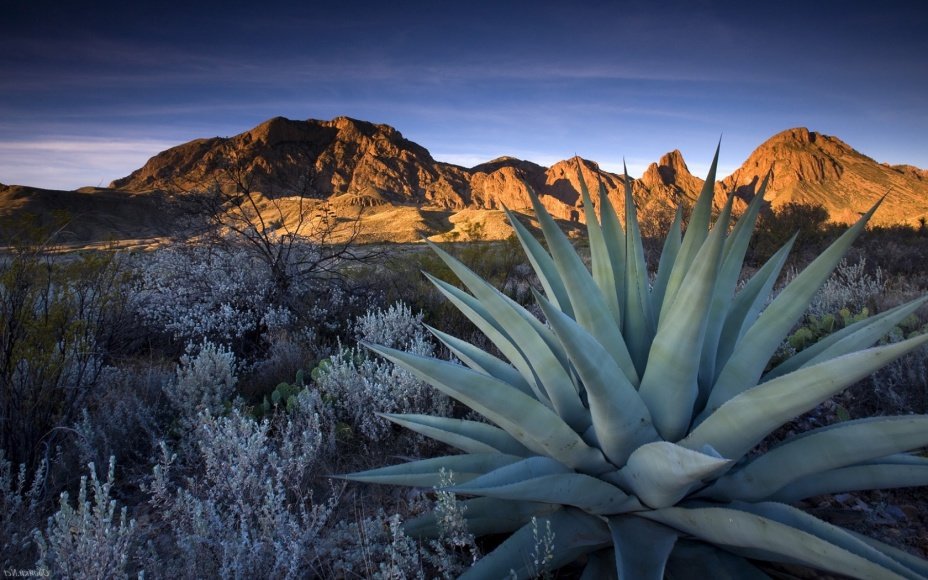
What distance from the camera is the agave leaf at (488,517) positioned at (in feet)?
6.13

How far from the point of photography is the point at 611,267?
2.08 meters

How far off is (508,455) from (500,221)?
2488 inches

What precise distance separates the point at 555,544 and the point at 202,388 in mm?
3297

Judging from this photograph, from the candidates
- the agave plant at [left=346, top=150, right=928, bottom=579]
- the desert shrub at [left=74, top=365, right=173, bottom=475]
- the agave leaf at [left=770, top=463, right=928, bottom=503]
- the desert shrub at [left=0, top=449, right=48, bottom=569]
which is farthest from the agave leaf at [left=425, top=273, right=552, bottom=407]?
the desert shrub at [left=74, top=365, right=173, bottom=475]

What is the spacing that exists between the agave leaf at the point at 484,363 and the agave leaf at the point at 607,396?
0.62m

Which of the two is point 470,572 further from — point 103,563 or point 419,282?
point 419,282

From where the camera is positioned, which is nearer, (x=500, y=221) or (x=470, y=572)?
(x=470, y=572)

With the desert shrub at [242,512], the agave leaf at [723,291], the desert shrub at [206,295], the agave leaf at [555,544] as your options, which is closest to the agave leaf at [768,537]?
the agave leaf at [555,544]

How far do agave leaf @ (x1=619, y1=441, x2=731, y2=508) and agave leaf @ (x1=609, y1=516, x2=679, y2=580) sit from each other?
11 centimetres

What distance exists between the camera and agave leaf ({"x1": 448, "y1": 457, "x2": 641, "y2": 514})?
53.7 inches

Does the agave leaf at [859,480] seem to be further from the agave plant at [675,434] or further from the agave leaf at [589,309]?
the agave leaf at [589,309]

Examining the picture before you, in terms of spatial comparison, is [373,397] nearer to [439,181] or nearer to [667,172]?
[439,181]

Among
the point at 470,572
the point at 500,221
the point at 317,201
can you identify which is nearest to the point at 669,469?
the point at 470,572

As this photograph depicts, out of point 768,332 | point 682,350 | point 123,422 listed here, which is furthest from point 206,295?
point 768,332
